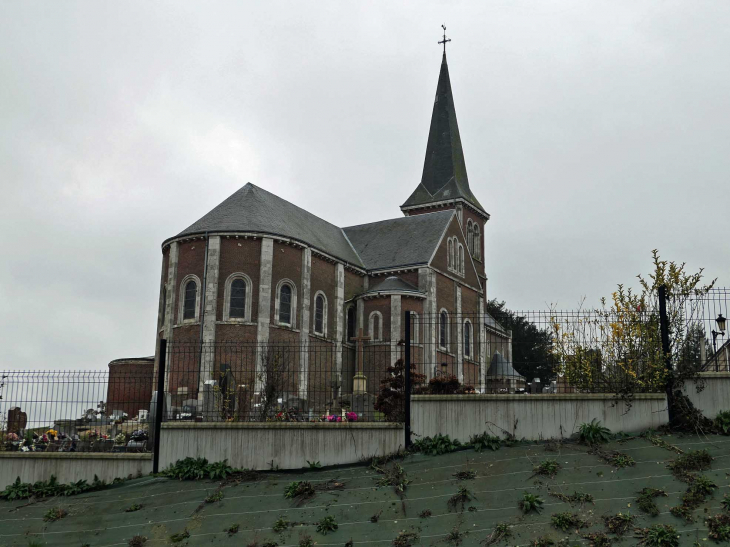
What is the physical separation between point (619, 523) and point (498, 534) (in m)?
1.60

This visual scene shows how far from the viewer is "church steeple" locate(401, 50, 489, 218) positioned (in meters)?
55.6

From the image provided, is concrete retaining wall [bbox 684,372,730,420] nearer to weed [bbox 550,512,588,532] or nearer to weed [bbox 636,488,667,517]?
weed [bbox 636,488,667,517]

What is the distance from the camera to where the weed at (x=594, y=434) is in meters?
Result: 13.3

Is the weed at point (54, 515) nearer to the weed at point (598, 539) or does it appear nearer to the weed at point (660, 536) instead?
the weed at point (598, 539)

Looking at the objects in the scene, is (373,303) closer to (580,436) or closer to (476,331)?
(476,331)

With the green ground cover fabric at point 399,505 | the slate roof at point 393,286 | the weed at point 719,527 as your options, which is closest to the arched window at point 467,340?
the slate roof at point 393,286

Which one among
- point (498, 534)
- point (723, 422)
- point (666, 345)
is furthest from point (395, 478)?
point (723, 422)

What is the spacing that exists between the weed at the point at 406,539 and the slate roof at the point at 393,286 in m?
29.2

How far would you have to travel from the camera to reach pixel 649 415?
13.7 metres

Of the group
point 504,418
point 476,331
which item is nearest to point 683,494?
point 504,418

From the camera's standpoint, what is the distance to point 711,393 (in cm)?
1373

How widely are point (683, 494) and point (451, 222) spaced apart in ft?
114

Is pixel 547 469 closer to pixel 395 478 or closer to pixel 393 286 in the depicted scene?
pixel 395 478

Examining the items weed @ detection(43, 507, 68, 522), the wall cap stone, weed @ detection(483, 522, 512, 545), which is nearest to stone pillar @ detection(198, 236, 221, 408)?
the wall cap stone
